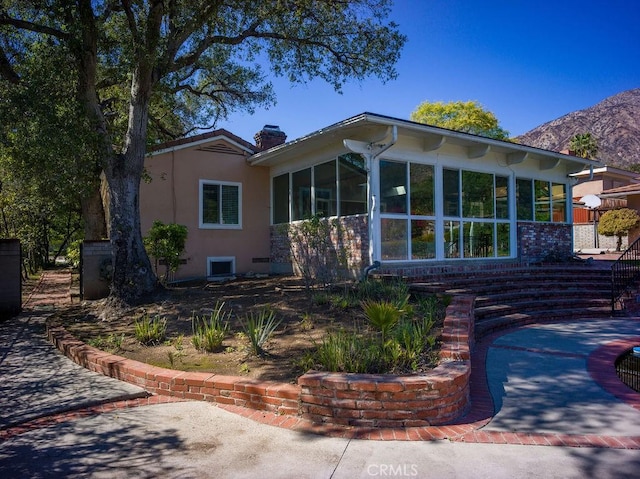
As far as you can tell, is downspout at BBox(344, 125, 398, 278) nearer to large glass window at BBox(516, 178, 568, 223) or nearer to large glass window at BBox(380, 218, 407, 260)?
large glass window at BBox(380, 218, 407, 260)

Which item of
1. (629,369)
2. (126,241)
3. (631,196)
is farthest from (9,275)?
(631,196)

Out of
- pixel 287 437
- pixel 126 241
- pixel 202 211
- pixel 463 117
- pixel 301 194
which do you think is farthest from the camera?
pixel 463 117

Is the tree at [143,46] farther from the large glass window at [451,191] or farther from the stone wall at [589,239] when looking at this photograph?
the stone wall at [589,239]

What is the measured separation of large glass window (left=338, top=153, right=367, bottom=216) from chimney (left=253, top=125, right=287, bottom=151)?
3.89 m

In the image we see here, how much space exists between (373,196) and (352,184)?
927mm

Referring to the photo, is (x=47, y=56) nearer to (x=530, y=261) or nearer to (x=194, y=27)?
(x=194, y=27)

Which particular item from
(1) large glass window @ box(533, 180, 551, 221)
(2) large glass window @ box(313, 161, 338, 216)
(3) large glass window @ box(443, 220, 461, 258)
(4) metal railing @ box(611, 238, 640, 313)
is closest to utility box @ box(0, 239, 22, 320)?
(2) large glass window @ box(313, 161, 338, 216)

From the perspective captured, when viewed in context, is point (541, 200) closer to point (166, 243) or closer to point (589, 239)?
point (166, 243)

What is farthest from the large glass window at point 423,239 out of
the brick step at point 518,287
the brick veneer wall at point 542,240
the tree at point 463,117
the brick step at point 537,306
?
the tree at point 463,117

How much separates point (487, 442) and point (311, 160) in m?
9.12

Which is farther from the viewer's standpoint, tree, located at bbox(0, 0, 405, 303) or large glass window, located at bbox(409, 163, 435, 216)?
large glass window, located at bbox(409, 163, 435, 216)

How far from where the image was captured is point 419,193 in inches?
412

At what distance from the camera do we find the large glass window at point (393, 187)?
983 centimetres

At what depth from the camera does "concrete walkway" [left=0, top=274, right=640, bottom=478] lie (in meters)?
2.94
